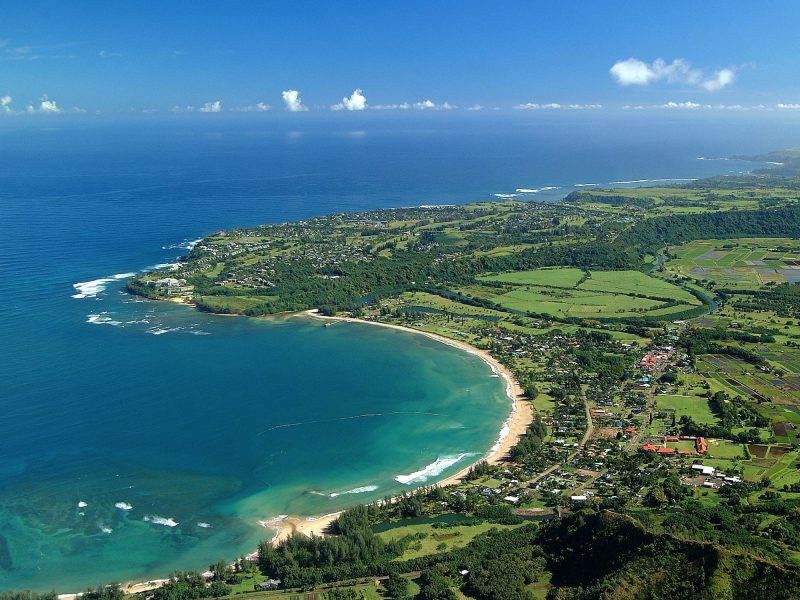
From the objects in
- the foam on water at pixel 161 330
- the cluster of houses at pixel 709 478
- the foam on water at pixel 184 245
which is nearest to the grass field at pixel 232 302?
the foam on water at pixel 161 330

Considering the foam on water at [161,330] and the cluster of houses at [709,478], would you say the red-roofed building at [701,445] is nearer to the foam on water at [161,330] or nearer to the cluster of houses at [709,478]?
the cluster of houses at [709,478]

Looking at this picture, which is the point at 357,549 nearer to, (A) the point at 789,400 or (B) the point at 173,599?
(B) the point at 173,599

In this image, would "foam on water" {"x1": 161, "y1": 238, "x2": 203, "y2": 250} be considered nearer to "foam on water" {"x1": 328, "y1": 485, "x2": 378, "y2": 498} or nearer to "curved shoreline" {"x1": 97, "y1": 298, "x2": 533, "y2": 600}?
"curved shoreline" {"x1": 97, "y1": 298, "x2": 533, "y2": 600}

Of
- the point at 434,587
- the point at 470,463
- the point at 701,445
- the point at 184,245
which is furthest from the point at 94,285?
the point at 701,445

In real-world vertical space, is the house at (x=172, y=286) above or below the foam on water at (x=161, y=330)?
above

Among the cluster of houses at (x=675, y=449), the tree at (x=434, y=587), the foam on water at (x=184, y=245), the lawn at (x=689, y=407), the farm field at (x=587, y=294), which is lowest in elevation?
the tree at (x=434, y=587)

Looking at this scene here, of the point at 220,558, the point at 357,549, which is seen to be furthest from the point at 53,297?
the point at 357,549
